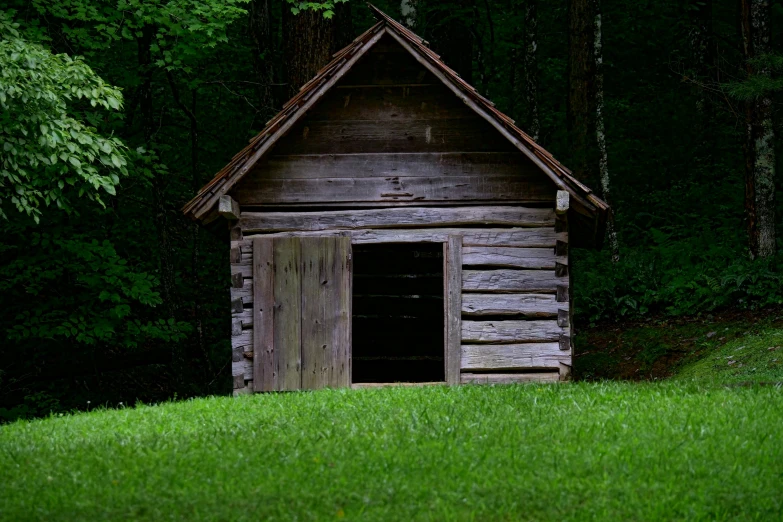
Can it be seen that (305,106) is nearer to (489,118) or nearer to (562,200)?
(489,118)

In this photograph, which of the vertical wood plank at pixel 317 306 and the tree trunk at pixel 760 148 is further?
the tree trunk at pixel 760 148

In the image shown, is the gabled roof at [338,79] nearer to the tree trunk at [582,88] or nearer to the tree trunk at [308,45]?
the tree trunk at [308,45]

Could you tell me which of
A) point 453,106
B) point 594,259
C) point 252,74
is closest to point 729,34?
point 594,259

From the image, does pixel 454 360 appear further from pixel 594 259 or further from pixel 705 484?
pixel 594 259

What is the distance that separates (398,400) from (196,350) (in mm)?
9694

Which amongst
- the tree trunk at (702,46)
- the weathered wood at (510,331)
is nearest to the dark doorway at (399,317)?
the weathered wood at (510,331)

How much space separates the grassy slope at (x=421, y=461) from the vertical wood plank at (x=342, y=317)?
6.88ft

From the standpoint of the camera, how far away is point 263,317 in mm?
12414

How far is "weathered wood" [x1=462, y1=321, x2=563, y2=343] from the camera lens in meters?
12.4

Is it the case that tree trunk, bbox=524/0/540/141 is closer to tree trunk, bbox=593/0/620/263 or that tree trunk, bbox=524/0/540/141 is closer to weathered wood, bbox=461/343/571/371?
tree trunk, bbox=593/0/620/263

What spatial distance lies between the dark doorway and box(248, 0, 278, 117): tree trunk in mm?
3946

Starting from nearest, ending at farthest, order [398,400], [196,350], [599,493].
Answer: [599,493], [398,400], [196,350]

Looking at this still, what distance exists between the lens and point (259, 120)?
19.5 meters

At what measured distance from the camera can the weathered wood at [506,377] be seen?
1229 cm
